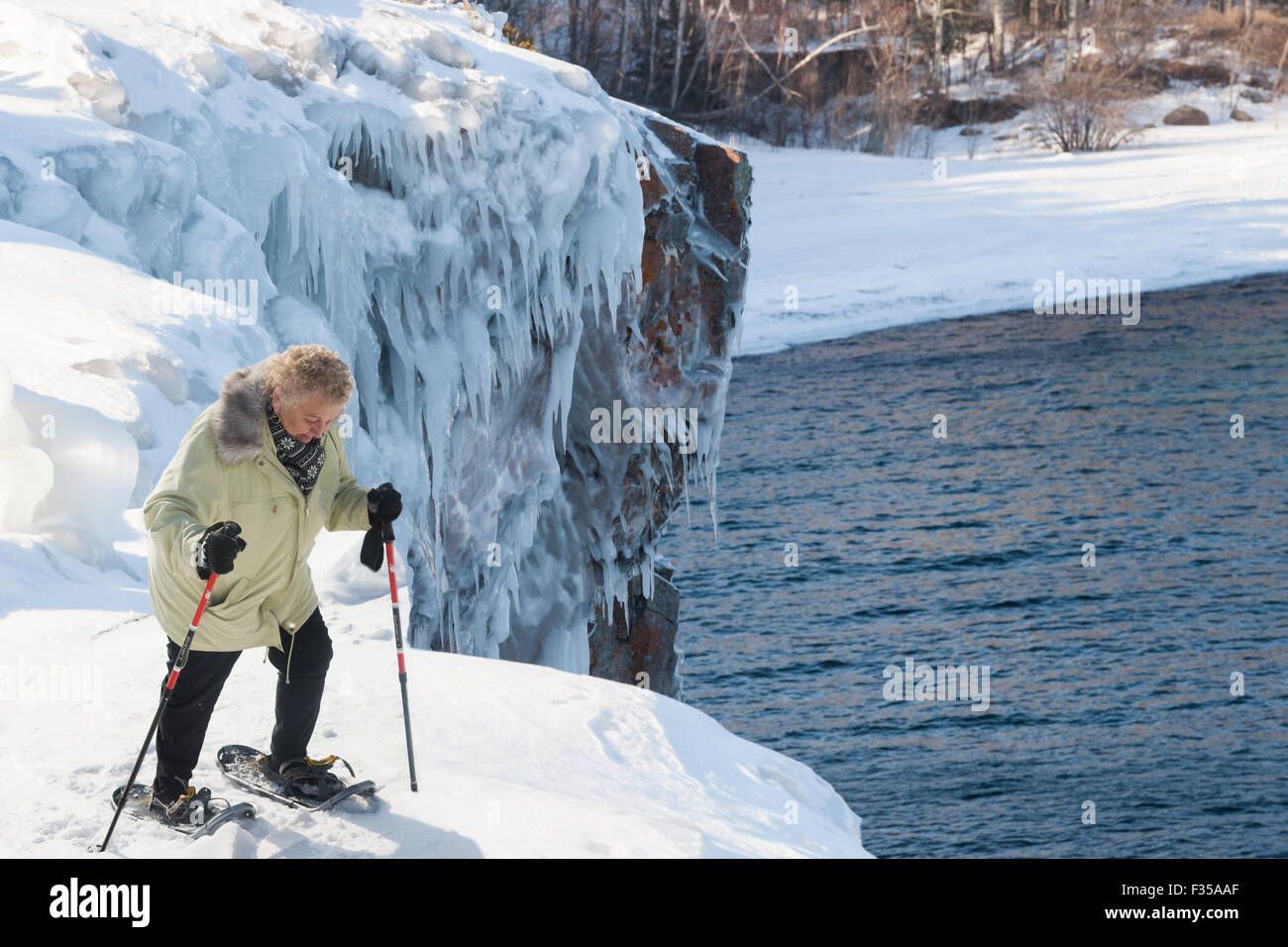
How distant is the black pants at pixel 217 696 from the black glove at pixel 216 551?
0.46 metres

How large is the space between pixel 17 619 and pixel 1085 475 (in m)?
17.3

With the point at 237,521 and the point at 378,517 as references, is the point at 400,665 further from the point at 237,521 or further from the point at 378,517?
the point at 237,521

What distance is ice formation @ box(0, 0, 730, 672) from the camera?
868 cm

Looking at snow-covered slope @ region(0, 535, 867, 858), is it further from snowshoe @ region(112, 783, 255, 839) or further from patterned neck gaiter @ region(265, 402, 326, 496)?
patterned neck gaiter @ region(265, 402, 326, 496)

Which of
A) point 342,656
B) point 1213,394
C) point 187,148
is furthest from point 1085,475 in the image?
point 342,656

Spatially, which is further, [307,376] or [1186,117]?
[1186,117]

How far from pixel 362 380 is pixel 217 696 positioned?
6232 mm

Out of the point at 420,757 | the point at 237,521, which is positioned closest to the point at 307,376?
the point at 237,521

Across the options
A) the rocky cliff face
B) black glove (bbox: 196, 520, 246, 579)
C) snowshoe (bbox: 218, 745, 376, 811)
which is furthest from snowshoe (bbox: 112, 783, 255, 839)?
the rocky cliff face

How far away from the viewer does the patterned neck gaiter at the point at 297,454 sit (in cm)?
402

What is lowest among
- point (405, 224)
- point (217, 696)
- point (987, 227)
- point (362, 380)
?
point (217, 696)

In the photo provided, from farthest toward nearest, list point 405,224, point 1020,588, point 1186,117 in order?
point 1186,117 → point 1020,588 → point 405,224

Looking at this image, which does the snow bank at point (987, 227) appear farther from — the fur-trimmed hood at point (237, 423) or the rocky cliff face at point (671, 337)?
the fur-trimmed hood at point (237, 423)

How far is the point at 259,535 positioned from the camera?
4.02m
